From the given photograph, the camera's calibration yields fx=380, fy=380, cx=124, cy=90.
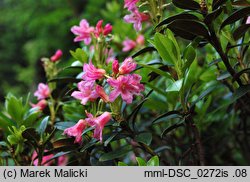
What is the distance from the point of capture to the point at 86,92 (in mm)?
1046

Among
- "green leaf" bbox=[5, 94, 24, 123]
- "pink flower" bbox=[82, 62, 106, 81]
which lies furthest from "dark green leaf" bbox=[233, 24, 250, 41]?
"green leaf" bbox=[5, 94, 24, 123]

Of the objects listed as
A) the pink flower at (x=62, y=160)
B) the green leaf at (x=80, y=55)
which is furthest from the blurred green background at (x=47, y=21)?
the green leaf at (x=80, y=55)

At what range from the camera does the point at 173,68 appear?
1103 mm

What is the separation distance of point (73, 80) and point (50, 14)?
11.7ft

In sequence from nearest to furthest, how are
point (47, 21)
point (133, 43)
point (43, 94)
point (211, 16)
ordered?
point (211, 16)
point (43, 94)
point (133, 43)
point (47, 21)

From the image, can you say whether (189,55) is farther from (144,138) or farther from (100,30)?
(100,30)

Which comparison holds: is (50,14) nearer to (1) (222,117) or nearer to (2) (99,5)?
(2) (99,5)

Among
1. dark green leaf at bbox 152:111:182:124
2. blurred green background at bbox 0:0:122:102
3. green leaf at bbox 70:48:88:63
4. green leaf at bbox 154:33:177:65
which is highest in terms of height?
blurred green background at bbox 0:0:122:102

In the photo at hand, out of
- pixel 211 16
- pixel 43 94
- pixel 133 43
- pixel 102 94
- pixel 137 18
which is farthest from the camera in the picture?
pixel 133 43

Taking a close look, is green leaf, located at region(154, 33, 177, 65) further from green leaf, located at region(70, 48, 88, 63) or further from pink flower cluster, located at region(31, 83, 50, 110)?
pink flower cluster, located at region(31, 83, 50, 110)

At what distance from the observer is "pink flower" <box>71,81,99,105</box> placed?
1.02 m

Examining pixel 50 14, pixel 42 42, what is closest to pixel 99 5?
pixel 50 14

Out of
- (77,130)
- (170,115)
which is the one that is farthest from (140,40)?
(77,130)

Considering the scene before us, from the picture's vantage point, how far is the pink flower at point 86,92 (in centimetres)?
102
